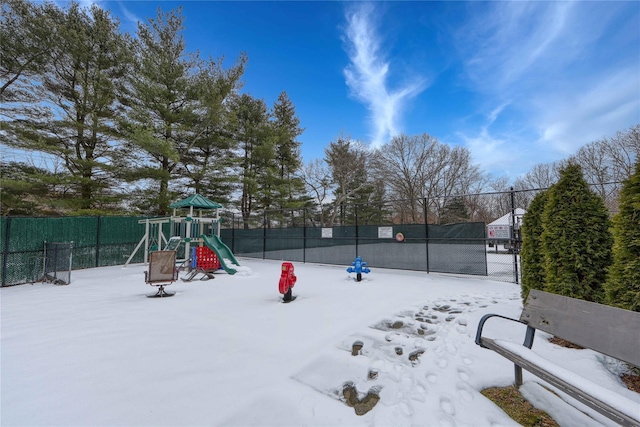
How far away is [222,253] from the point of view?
29.6 feet

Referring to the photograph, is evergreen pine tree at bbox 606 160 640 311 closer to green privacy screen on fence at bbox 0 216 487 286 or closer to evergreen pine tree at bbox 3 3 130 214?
green privacy screen on fence at bbox 0 216 487 286

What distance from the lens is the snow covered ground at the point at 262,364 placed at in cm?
176

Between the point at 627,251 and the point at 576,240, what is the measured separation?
29.9 inches

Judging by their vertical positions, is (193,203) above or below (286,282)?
above

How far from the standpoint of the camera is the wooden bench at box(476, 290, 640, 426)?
130cm

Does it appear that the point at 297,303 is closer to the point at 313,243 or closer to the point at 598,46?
the point at 313,243

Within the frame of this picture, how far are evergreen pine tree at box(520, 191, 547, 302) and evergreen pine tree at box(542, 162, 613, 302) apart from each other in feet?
0.93

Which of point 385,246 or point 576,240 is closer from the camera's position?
point 576,240

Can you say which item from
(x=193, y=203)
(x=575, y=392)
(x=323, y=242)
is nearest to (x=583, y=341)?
(x=575, y=392)

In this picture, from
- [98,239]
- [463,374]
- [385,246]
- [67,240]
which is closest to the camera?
[463,374]

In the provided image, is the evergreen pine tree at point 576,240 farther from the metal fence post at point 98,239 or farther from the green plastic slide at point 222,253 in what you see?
the metal fence post at point 98,239

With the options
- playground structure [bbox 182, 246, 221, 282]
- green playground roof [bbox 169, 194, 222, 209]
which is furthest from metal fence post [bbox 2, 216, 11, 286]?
playground structure [bbox 182, 246, 221, 282]

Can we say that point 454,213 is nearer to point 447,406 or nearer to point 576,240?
point 576,240

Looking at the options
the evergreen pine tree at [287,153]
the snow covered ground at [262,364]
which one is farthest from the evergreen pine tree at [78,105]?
the evergreen pine tree at [287,153]
